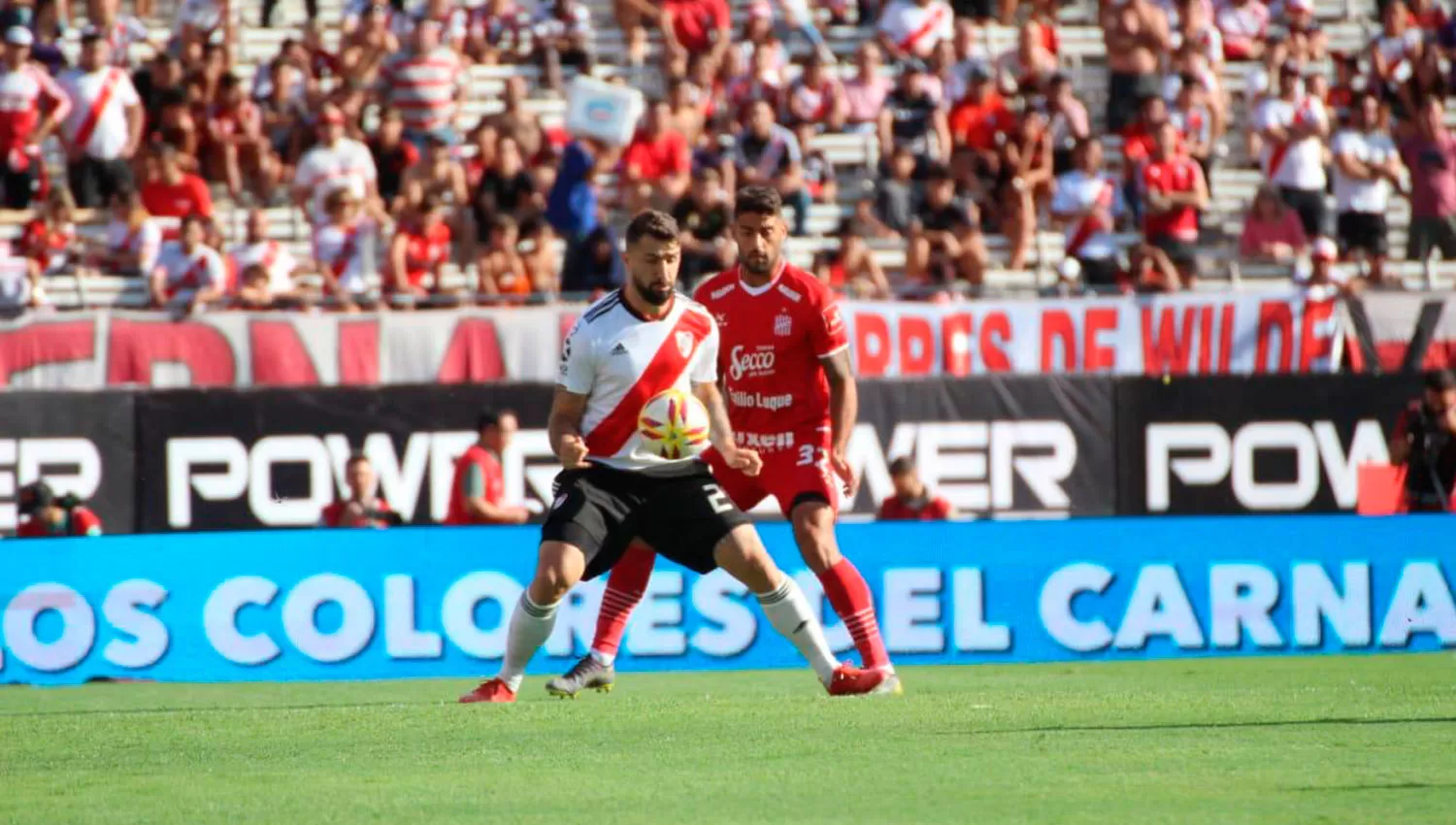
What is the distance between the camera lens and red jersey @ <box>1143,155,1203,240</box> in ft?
64.5

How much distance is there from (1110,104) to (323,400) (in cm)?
833

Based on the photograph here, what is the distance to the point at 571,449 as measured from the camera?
934cm

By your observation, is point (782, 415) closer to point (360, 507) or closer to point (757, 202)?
point (757, 202)

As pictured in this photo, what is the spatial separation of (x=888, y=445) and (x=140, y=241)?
18.7ft

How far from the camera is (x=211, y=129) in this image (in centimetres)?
1948

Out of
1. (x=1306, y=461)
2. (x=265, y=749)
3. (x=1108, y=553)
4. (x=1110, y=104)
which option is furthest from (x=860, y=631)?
(x=1110, y=104)

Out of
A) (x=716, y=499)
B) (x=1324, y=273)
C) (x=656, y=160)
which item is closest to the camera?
(x=716, y=499)

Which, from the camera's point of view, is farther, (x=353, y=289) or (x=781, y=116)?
(x=781, y=116)

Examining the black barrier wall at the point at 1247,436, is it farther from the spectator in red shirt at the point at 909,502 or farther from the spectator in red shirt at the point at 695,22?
the spectator in red shirt at the point at 695,22

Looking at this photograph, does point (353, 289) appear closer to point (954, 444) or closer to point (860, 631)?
point (954, 444)

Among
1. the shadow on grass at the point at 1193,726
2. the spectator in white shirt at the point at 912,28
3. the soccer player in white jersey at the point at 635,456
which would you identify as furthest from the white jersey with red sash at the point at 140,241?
the shadow on grass at the point at 1193,726

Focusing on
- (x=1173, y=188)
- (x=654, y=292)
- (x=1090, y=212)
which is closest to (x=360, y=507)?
(x=654, y=292)

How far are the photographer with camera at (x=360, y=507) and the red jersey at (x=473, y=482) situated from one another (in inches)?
15.7

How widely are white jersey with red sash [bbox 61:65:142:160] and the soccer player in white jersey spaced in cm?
1030
